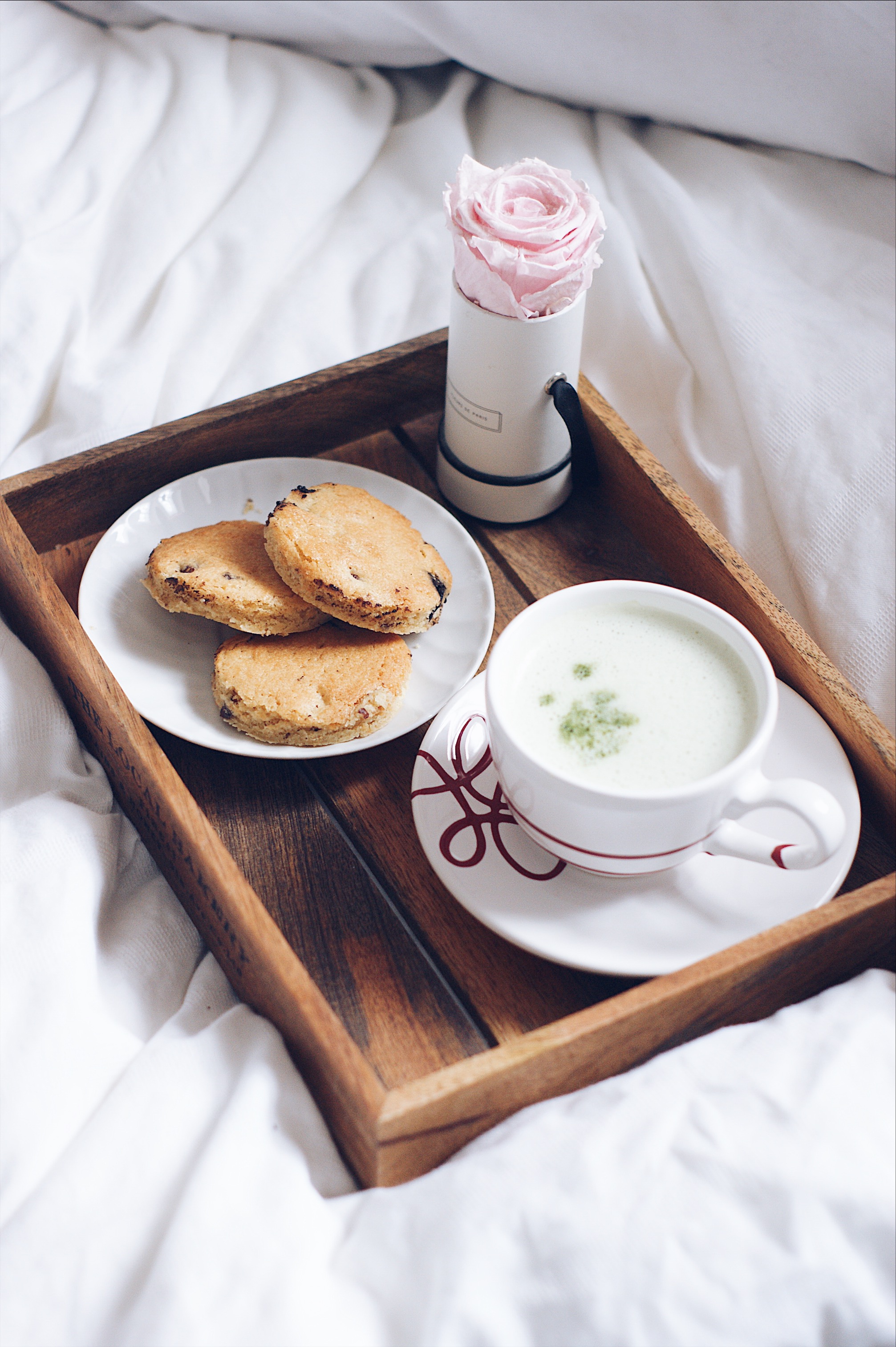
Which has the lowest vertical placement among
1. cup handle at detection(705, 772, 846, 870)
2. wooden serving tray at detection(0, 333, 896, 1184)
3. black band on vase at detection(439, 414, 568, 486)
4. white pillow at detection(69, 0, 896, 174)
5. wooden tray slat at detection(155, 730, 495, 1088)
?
wooden tray slat at detection(155, 730, 495, 1088)

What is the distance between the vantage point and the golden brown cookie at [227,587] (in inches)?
33.5

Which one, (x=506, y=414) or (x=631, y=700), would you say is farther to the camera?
(x=506, y=414)

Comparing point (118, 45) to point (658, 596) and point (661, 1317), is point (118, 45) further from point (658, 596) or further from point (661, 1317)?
point (661, 1317)

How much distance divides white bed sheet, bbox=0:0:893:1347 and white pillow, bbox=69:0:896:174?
32 mm

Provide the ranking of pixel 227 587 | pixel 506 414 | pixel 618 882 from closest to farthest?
pixel 618 882, pixel 227 587, pixel 506 414

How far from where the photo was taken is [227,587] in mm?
856

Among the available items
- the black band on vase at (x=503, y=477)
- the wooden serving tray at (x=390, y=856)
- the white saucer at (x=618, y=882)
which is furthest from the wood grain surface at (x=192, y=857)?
the black band on vase at (x=503, y=477)

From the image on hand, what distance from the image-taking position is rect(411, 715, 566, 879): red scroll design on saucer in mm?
754

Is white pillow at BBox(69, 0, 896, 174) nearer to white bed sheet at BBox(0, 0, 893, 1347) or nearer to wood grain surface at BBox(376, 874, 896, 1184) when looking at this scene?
white bed sheet at BBox(0, 0, 893, 1347)

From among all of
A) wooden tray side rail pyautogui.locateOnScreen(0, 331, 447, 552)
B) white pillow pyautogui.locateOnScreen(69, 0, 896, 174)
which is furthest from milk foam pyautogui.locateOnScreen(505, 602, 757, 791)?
white pillow pyautogui.locateOnScreen(69, 0, 896, 174)

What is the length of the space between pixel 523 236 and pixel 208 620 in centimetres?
39

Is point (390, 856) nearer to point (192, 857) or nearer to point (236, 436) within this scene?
point (192, 857)

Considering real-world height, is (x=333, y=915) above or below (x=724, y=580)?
below

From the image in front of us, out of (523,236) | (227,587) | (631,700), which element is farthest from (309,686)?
(523,236)
